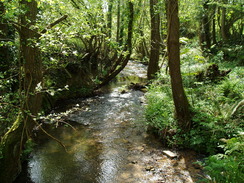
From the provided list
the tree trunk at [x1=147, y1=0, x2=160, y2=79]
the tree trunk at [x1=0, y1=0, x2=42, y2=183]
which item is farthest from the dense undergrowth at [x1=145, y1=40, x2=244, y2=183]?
the tree trunk at [x1=147, y1=0, x2=160, y2=79]

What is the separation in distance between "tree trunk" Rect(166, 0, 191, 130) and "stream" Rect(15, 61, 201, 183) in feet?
3.47

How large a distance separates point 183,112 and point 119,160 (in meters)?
2.39

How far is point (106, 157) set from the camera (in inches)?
229

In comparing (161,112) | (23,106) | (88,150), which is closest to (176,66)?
(161,112)

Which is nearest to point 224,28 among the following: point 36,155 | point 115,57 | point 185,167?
point 115,57

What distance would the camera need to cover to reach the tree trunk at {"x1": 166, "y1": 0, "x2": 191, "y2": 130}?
219 inches

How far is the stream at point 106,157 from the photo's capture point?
485 centimetres

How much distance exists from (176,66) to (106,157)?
339 centimetres

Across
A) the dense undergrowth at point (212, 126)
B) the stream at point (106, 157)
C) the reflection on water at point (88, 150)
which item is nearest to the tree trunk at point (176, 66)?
the dense undergrowth at point (212, 126)

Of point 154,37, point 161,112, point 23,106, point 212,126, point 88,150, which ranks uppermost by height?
point 154,37

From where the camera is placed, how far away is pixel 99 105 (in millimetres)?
11062

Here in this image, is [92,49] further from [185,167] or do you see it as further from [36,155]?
[185,167]

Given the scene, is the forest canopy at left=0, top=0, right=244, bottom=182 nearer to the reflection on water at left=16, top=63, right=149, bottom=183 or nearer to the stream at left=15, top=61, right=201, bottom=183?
the stream at left=15, top=61, right=201, bottom=183

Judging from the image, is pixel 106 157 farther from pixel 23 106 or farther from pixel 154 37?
pixel 154 37
